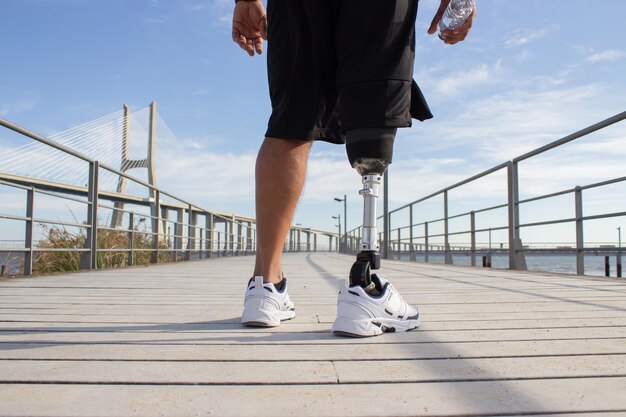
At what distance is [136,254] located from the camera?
20.1ft

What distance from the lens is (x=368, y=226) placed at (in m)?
1.30

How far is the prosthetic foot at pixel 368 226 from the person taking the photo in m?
1.23

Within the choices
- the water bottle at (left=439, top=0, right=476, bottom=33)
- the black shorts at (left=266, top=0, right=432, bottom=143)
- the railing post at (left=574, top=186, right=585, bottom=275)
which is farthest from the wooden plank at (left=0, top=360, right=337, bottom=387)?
the railing post at (left=574, top=186, right=585, bottom=275)

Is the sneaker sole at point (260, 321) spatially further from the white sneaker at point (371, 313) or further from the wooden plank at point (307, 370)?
the wooden plank at point (307, 370)

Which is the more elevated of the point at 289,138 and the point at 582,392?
the point at 289,138

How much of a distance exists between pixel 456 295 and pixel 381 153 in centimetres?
109

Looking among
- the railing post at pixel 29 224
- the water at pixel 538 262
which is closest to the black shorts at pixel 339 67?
the railing post at pixel 29 224

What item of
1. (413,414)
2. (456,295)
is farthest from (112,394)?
(456,295)

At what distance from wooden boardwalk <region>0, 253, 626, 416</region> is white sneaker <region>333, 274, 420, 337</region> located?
3cm

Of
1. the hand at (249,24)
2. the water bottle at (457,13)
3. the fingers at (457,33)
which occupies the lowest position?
the fingers at (457,33)

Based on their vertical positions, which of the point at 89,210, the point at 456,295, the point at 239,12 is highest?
the point at 239,12

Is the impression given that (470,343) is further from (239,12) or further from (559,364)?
(239,12)

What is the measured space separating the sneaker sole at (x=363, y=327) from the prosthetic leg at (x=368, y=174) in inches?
3.5

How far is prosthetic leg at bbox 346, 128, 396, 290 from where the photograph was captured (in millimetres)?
1222
